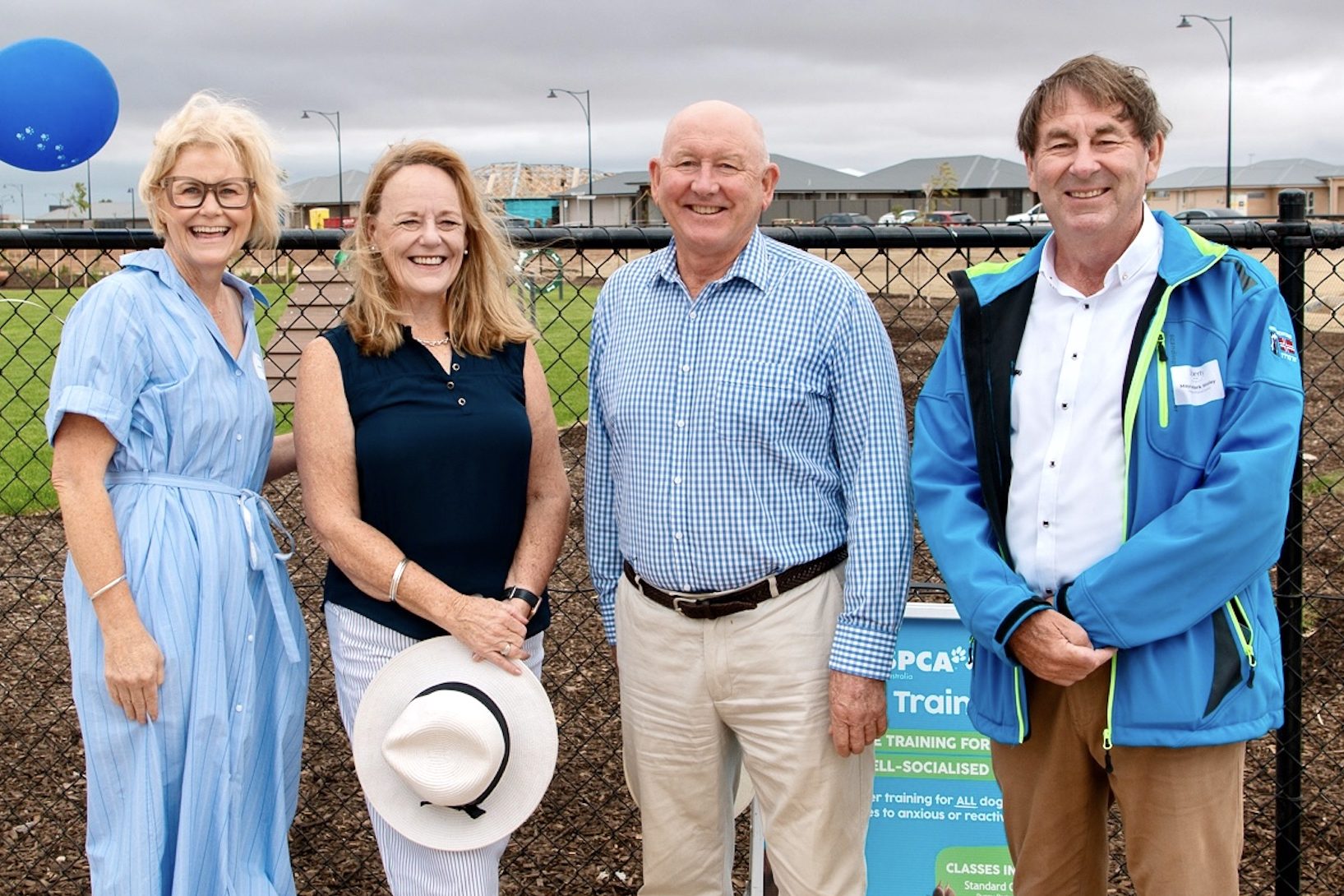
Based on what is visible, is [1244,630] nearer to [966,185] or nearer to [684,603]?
[684,603]

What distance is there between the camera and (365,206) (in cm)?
301

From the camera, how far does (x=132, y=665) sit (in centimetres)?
275

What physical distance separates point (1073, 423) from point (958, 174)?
9609 centimetres

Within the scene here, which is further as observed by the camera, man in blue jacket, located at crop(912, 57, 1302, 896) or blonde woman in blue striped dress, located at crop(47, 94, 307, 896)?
blonde woman in blue striped dress, located at crop(47, 94, 307, 896)

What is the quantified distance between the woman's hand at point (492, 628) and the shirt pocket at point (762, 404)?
2.08 ft

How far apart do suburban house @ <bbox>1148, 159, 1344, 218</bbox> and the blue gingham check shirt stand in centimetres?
8151

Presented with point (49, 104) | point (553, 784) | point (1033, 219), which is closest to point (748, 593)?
point (553, 784)

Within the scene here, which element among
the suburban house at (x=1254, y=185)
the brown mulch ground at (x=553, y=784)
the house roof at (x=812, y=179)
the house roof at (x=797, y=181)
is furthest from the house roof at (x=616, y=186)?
the brown mulch ground at (x=553, y=784)

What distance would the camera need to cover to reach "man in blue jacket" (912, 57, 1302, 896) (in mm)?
2441

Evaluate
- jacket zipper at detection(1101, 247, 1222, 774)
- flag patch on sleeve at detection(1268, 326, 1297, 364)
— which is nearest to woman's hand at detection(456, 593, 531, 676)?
jacket zipper at detection(1101, 247, 1222, 774)

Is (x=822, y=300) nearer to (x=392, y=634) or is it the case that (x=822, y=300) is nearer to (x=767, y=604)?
(x=767, y=604)

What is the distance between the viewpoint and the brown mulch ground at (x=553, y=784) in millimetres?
4129

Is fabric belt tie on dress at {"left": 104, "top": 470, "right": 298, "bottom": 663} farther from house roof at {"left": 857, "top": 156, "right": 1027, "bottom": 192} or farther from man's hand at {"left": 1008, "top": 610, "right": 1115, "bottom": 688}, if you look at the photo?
house roof at {"left": 857, "top": 156, "right": 1027, "bottom": 192}

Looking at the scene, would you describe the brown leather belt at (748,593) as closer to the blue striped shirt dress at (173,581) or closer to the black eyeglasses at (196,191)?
the blue striped shirt dress at (173,581)
